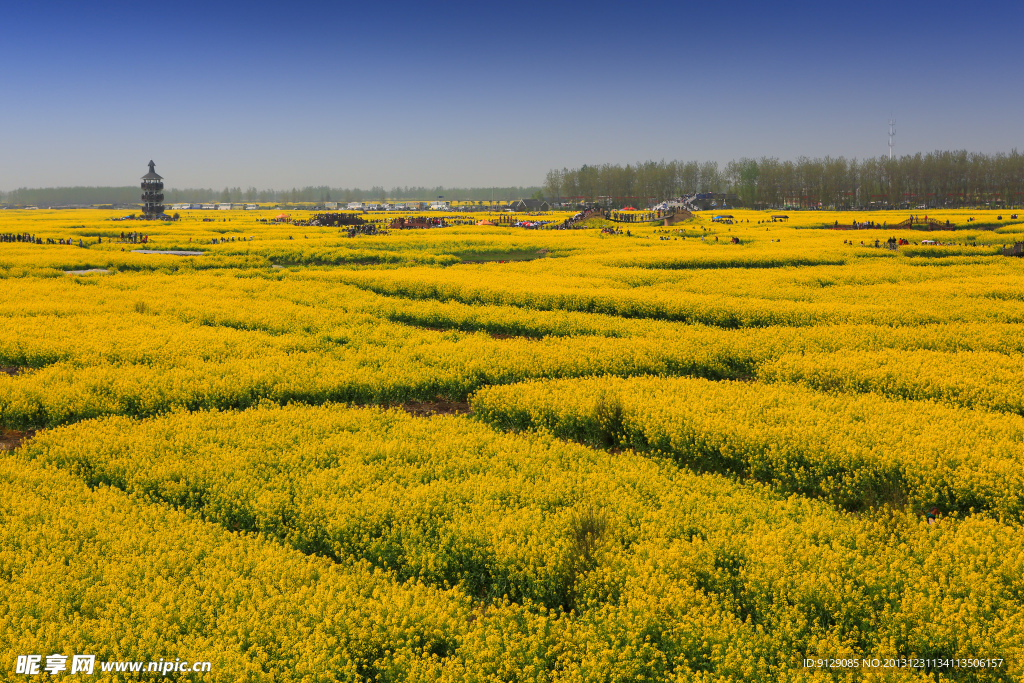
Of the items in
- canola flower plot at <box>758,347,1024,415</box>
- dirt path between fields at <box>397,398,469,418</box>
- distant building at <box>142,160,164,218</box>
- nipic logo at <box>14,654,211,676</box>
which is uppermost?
distant building at <box>142,160,164,218</box>

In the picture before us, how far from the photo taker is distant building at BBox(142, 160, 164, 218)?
101750mm

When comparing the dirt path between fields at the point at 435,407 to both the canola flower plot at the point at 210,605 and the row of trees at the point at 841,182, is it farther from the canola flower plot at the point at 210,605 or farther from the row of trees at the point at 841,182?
the row of trees at the point at 841,182

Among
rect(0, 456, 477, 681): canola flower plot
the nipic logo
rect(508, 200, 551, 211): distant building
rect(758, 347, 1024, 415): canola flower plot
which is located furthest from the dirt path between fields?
rect(508, 200, 551, 211): distant building

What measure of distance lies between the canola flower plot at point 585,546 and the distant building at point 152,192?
10691 cm

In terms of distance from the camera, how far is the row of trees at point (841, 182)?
481ft

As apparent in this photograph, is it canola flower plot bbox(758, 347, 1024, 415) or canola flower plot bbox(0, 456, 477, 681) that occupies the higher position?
canola flower plot bbox(758, 347, 1024, 415)

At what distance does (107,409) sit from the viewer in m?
14.2

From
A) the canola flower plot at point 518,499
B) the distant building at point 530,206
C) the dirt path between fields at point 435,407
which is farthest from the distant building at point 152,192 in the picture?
the dirt path between fields at point 435,407

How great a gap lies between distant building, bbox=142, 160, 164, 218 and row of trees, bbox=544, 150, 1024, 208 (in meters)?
119

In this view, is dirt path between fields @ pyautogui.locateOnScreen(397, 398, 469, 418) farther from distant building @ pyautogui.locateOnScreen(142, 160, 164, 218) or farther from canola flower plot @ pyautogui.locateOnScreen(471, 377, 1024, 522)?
distant building @ pyautogui.locateOnScreen(142, 160, 164, 218)

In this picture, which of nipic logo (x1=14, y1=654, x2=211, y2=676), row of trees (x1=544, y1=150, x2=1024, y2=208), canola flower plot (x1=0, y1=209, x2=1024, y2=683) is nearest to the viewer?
nipic logo (x1=14, y1=654, x2=211, y2=676)

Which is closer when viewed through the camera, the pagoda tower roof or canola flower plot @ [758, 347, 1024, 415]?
canola flower plot @ [758, 347, 1024, 415]

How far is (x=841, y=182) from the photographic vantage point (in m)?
158

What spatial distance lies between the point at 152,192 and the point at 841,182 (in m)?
158
